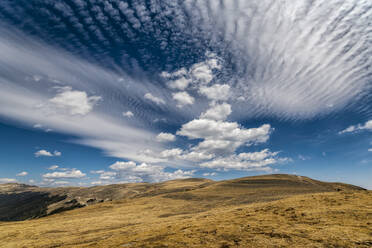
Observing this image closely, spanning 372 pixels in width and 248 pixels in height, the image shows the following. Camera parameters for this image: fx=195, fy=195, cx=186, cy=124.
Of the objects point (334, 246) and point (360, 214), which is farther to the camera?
point (360, 214)

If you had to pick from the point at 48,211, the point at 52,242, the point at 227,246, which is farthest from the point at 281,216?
the point at 48,211

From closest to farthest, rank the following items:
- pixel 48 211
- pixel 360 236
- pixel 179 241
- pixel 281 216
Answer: pixel 360 236, pixel 179 241, pixel 281 216, pixel 48 211

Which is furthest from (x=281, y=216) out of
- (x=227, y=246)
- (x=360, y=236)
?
(x=227, y=246)

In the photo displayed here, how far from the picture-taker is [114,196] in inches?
5753

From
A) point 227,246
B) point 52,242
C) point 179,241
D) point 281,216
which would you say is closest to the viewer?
point 227,246

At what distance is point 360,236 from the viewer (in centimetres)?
1432

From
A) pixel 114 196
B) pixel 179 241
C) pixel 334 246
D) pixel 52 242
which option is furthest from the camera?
pixel 114 196

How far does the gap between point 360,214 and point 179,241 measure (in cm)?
1881

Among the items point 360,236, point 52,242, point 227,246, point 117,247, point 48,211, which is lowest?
point 48,211

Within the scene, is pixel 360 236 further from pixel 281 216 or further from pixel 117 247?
pixel 117 247

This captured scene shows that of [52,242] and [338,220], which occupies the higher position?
[338,220]

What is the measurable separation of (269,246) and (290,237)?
8.58 feet

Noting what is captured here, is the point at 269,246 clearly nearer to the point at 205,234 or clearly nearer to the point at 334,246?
Result: the point at 334,246

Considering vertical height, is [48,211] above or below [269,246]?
below
